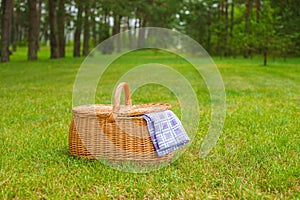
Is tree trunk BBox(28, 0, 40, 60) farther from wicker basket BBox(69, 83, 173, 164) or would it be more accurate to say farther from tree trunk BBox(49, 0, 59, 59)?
wicker basket BBox(69, 83, 173, 164)

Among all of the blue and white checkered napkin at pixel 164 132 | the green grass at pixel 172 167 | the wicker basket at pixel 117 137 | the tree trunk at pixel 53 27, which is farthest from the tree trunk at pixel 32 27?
the blue and white checkered napkin at pixel 164 132

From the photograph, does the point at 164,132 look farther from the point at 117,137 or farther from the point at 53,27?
the point at 53,27

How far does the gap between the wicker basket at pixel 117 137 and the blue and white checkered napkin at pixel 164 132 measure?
0.16 feet

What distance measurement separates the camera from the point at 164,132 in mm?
3576

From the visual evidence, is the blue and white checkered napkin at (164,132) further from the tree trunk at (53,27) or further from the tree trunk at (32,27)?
the tree trunk at (53,27)

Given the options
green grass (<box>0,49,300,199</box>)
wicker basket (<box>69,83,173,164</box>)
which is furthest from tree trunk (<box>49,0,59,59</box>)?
wicker basket (<box>69,83,173,164</box>)

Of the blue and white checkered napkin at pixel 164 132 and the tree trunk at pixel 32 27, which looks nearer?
the blue and white checkered napkin at pixel 164 132

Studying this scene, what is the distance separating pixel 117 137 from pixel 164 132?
0.39 metres

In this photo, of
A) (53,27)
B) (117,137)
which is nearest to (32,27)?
(53,27)

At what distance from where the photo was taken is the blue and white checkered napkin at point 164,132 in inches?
138

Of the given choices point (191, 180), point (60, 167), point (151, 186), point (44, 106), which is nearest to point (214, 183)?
point (191, 180)

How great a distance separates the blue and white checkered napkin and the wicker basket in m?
0.05

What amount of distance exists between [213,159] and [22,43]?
50298 mm

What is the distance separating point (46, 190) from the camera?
2863 mm
